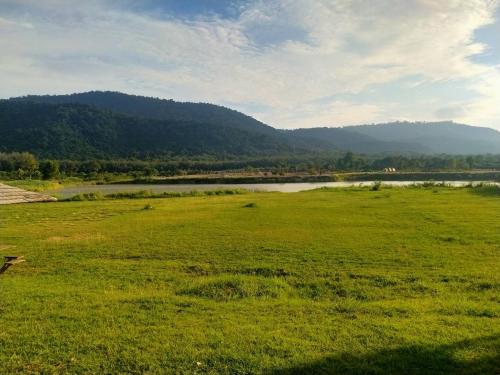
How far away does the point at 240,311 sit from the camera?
8039 mm

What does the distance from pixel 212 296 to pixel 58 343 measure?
3257 millimetres

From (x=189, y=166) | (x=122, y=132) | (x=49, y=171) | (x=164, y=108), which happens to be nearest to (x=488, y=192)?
(x=49, y=171)

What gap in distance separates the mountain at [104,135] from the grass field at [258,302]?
12779 cm

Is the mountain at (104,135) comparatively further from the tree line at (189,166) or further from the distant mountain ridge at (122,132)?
the tree line at (189,166)

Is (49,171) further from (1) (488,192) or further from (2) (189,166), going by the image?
(1) (488,192)

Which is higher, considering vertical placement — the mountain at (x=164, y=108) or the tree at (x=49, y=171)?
the mountain at (x=164, y=108)

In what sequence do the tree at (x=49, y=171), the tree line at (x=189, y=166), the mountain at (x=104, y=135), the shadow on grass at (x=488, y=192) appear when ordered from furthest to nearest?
the mountain at (x=104, y=135), the tree line at (x=189, y=166), the tree at (x=49, y=171), the shadow on grass at (x=488, y=192)

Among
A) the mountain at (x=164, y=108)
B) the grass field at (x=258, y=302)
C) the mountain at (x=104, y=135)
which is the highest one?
the mountain at (x=164, y=108)

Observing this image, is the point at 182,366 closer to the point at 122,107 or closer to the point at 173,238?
the point at 173,238

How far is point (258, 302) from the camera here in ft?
28.2

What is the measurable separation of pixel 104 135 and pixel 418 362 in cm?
15313

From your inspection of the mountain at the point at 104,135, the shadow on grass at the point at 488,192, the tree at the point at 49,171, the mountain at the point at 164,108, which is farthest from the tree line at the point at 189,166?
the shadow on grass at the point at 488,192

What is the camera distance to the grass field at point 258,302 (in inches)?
237

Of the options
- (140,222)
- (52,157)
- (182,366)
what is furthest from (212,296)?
(52,157)
